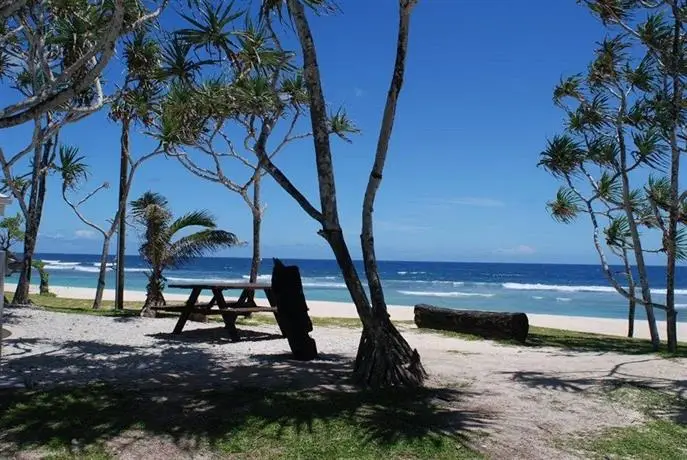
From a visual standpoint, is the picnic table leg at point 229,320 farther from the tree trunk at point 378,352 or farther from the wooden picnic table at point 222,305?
the tree trunk at point 378,352

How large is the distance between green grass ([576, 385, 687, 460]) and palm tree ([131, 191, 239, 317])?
8.60 meters

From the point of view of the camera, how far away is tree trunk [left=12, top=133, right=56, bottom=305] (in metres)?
13.7

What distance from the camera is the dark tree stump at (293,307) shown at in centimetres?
776

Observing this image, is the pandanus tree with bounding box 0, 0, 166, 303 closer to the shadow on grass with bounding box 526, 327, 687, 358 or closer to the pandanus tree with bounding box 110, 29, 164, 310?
the pandanus tree with bounding box 110, 29, 164, 310

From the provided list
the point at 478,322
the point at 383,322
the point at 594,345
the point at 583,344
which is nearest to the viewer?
the point at 383,322

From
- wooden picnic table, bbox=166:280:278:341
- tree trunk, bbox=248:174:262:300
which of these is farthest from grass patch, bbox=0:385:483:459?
tree trunk, bbox=248:174:262:300

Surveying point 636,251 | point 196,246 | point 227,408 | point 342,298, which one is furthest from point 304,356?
point 342,298

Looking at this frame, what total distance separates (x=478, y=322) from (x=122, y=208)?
8.40 metres

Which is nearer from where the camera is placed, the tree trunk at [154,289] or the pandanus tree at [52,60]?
the pandanus tree at [52,60]

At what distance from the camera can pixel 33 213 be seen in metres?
14.4

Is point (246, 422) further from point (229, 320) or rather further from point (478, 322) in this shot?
point (478, 322)

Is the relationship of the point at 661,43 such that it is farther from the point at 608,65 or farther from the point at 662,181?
the point at 662,181

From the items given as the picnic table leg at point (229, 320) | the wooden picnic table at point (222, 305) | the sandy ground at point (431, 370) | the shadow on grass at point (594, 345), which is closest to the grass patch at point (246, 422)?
the sandy ground at point (431, 370)

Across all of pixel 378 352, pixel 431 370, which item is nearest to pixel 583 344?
pixel 431 370
